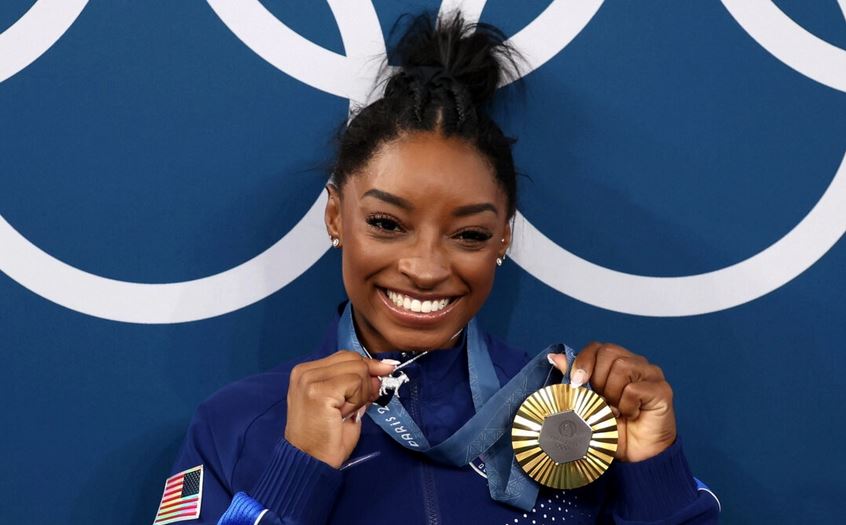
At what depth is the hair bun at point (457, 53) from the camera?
2.04 meters

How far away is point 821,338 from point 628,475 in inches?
28.5

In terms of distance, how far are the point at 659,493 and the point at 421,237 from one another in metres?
0.56

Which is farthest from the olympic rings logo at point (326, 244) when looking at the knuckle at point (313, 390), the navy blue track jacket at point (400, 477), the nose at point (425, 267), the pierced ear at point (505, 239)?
the knuckle at point (313, 390)

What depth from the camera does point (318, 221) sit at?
2.22m

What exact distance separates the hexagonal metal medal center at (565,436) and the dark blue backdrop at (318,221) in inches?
20.9

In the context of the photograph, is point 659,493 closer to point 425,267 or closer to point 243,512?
point 425,267

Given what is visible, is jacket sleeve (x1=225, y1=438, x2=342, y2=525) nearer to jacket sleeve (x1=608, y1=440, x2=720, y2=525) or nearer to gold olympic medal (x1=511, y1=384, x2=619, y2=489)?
A: gold olympic medal (x1=511, y1=384, x2=619, y2=489)

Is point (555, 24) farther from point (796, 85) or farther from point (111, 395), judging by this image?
point (111, 395)

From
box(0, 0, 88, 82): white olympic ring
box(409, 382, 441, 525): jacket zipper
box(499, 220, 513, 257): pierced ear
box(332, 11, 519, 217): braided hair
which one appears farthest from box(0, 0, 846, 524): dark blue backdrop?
box(409, 382, 441, 525): jacket zipper

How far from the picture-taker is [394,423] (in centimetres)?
177

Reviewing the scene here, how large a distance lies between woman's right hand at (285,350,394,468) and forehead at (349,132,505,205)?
0.98 feet

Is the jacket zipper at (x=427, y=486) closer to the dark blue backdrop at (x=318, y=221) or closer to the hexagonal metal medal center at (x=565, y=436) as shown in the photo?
the hexagonal metal medal center at (x=565, y=436)

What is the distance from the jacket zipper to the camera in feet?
5.73

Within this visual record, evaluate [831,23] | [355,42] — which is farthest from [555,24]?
[831,23]
